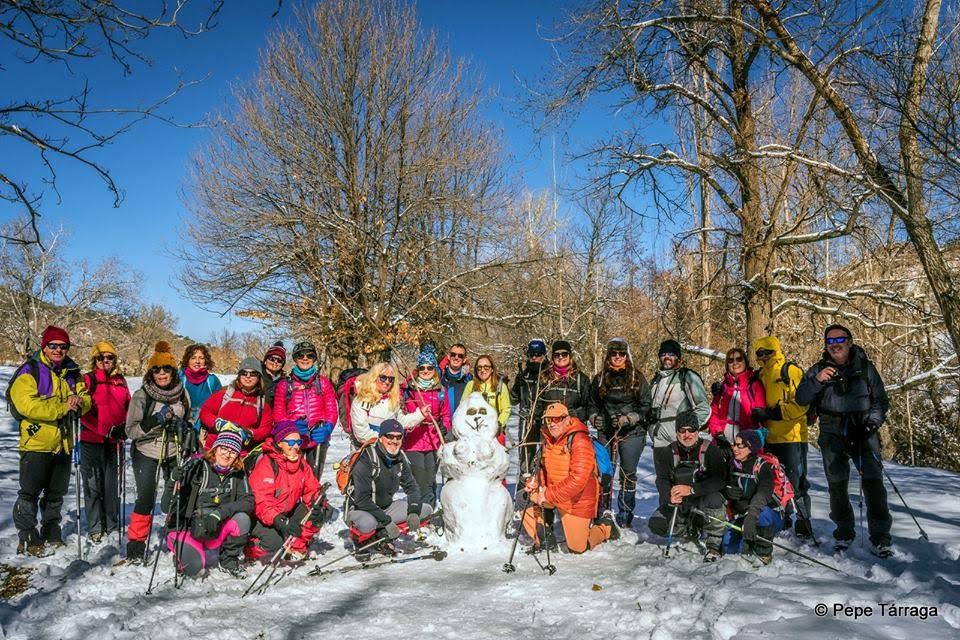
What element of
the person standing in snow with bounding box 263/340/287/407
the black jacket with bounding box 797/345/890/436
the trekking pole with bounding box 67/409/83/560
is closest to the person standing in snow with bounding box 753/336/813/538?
the black jacket with bounding box 797/345/890/436

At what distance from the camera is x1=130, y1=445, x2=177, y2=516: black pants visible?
4.72 metres

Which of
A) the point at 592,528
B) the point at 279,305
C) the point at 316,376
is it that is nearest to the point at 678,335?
the point at 592,528

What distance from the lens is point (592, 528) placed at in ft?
16.7

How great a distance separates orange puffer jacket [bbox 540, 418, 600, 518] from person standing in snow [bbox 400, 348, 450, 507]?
1.21 m

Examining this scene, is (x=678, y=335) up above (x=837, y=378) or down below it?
above

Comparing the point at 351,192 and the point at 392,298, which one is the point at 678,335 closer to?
the point at 392,298

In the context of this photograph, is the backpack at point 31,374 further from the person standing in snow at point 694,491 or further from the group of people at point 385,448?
the person standing in snow at point 694,491

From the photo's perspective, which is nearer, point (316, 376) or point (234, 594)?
point (234, 594)

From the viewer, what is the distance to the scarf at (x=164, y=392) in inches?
198

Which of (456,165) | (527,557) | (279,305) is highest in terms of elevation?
(456,165)

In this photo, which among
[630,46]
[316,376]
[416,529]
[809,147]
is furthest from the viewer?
[809,147]

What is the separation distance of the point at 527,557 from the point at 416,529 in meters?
1.19

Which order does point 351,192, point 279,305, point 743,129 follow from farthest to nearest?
point 279,305 → point 351,192 → point 743,129

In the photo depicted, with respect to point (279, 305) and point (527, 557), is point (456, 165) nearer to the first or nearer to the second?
point (279, 305)
